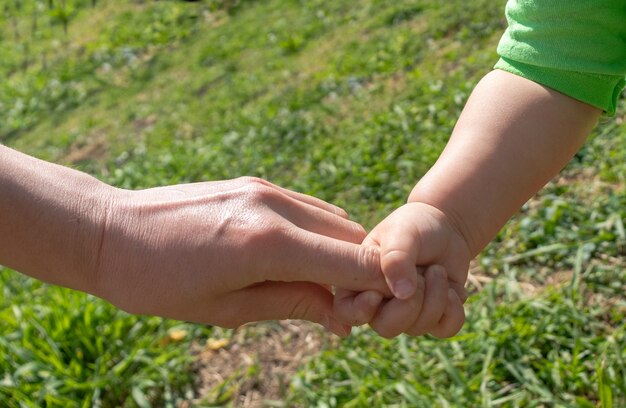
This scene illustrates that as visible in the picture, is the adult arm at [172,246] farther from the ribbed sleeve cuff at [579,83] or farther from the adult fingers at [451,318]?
the ribbed sleeve cuff at [579,83]

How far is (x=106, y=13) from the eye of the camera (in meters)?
8.60

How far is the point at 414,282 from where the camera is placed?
1.76 meters

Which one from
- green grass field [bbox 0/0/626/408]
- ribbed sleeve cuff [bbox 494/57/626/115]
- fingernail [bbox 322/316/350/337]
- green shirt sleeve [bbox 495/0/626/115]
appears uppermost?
green shirt sleeve [bbox 495/0/626/115]

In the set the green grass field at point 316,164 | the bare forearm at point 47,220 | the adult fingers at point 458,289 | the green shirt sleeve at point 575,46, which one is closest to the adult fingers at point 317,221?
the adult fingers at point 458,289

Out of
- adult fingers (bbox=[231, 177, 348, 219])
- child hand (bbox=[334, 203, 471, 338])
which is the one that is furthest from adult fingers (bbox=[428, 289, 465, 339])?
adult fingers (bbox=[231, 177, 348, 219])

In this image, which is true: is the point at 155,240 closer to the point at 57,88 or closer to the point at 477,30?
the point at 477,30

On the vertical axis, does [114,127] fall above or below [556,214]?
below

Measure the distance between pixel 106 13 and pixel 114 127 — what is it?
3.15m

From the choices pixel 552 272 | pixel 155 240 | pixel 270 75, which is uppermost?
pixel 155 240

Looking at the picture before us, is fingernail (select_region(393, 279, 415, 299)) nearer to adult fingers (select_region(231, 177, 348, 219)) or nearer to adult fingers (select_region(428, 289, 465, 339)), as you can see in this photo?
adult fingers (select_region(428, 289, 465, 339))

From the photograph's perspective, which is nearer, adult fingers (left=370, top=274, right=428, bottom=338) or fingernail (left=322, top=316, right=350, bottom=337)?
adult fingers (left=370, top=274, right=428, bottom=338)

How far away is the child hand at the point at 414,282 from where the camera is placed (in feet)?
5.83

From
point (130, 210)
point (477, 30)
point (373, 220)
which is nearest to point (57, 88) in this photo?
point (477, 30)

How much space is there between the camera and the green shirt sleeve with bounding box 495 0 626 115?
185 cm
